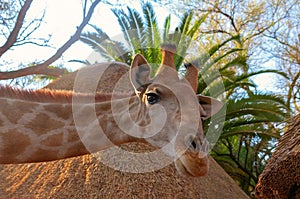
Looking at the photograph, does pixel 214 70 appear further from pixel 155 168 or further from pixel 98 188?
pixel 98 188

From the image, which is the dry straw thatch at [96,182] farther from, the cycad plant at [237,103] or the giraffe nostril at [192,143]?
the giraffe nostril at [192,143]

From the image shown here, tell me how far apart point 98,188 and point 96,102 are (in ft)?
13.5

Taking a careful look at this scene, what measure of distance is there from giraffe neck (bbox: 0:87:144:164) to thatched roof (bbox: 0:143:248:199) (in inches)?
157

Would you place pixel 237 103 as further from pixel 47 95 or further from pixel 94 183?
pixel 47 95

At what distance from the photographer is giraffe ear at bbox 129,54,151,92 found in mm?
5043

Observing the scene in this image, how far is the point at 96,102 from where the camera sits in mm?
5238

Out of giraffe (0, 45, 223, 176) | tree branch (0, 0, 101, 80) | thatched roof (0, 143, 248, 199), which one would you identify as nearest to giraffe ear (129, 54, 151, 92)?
giraffe (0, 45, 223, 176)

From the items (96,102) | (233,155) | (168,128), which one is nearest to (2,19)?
(96,102)

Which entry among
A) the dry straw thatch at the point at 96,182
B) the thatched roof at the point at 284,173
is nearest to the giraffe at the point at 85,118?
the thatched roof at the point at 284,173

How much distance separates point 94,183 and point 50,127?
436 centimetres

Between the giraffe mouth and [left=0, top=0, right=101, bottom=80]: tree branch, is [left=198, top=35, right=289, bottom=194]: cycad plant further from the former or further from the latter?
the giraffe mouth

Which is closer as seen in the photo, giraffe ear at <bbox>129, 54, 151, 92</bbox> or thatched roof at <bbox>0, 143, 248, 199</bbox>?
giraffe ear at <bbox>129, 54, 151, 92</bbox>

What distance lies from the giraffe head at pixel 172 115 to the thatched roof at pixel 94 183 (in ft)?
13.5

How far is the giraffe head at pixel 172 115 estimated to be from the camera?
4.36 m
